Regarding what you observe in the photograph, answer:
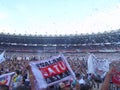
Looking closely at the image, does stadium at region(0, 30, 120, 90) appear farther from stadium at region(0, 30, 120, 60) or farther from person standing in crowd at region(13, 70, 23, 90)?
person standing in crowd at region(13, 70, 23, 90)

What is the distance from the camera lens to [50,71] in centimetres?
663

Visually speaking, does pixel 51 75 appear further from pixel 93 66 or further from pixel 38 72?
pixel 93 66

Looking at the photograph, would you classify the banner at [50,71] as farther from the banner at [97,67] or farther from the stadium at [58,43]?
the stadium at [58,43]

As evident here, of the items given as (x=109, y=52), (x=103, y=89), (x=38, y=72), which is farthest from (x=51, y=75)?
(x=109, y=52)

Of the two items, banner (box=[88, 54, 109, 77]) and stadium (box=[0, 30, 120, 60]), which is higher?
banner (box=[88, 54, 109, 77])

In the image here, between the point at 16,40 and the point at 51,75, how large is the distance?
59.5 metres

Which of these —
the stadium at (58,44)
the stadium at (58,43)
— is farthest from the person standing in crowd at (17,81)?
the stadium at (58,43)

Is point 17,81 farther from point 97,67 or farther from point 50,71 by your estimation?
point 50,71

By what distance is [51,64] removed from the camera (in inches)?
272

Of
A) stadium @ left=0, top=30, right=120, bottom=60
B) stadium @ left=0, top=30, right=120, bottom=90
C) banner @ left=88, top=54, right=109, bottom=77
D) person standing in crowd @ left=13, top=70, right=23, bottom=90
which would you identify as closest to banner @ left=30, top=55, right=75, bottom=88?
person standing in crowd @ left=13, top=70, right=23, bottom=90

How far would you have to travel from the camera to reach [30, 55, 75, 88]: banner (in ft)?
21.2

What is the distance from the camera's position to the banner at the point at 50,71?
6.45 meters

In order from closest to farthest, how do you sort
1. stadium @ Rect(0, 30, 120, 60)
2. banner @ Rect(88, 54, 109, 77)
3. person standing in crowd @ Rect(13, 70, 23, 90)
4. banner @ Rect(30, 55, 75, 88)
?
banner @ Rect(30, 55, 75, 88) < person standing in crowd @ Rect(13, 70, 23, 90) < banner @ Rect(88, 54, 109, 77) < stadium @ Rect(0, 30, 120, 60)

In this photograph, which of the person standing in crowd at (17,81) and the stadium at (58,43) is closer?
the person standing in crowd at (17,81)
